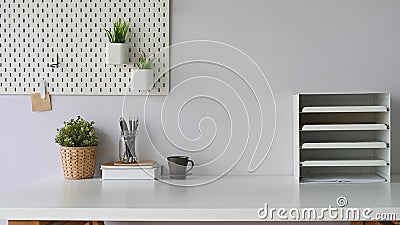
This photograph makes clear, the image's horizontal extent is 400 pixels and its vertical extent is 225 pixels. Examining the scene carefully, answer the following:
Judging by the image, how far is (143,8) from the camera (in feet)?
6.81

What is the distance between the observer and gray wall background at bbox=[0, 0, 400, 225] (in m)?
2.04

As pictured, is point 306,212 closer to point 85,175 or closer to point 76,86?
point 85,175

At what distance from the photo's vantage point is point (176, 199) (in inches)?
63.6

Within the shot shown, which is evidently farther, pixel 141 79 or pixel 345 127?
pixel 141 79

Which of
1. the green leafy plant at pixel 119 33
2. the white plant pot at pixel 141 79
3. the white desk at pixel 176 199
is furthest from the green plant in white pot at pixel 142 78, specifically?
the white desk at pixel 176 199

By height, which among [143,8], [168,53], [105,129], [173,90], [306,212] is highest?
[143,8]

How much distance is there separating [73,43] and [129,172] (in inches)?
21.8

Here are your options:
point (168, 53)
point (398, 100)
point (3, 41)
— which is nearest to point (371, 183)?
point (398, 100)

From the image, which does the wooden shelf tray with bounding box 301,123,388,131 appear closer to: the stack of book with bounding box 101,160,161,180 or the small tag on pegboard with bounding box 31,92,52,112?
the stack of book with bounding box 101,160,161,180

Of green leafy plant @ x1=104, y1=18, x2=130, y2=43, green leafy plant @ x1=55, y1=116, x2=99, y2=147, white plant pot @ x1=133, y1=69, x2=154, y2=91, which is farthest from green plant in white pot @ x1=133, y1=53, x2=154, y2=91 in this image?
green leafy plant @ x1=55, y1=116, x2=99, y2=147

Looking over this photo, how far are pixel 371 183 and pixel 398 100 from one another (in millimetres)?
375

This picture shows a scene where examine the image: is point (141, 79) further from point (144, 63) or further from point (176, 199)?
point (176, 199)

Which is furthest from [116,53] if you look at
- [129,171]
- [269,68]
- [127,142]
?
[269,68]

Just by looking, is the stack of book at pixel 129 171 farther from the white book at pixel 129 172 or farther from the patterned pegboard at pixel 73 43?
the patterned pegboard at pixel 73 43
